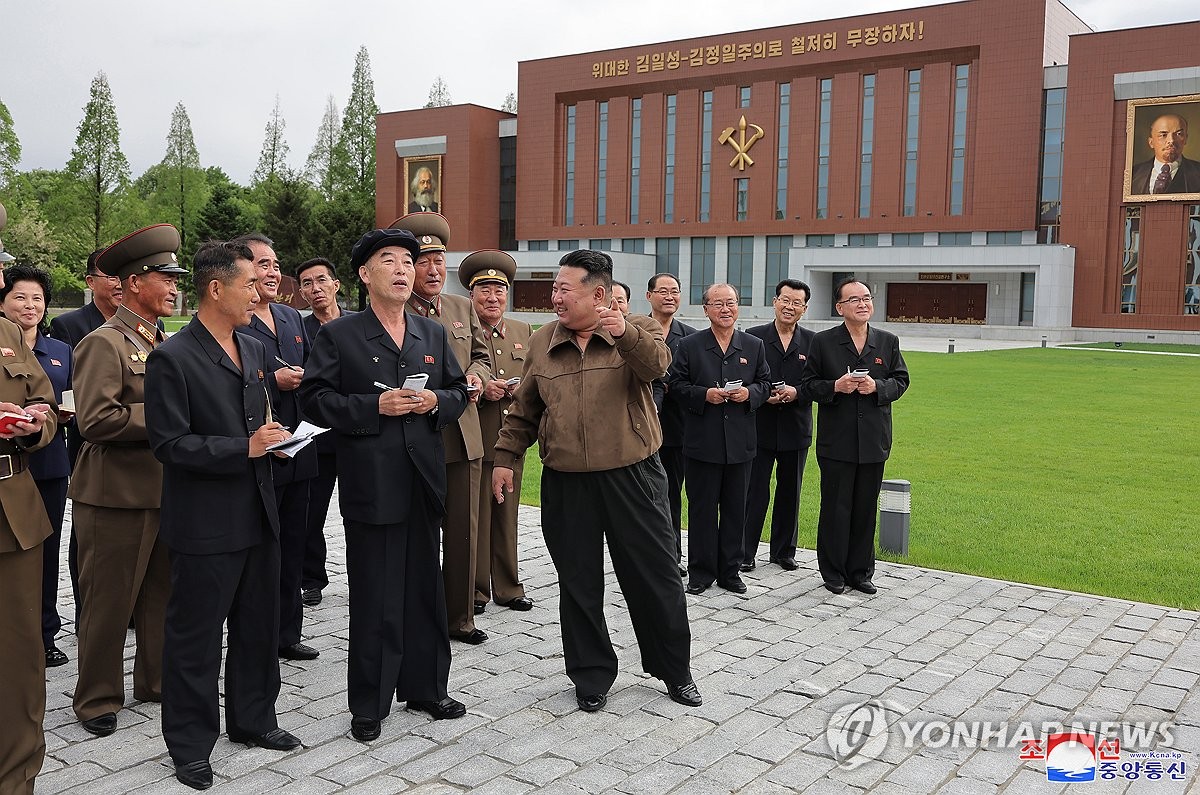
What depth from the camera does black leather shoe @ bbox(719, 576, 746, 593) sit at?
7012 millimetres

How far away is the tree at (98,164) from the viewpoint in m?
53.5

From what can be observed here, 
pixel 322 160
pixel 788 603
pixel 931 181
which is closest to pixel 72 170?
pixel 322 160

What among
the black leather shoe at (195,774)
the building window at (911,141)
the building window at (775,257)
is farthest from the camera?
the building window at (775,257)

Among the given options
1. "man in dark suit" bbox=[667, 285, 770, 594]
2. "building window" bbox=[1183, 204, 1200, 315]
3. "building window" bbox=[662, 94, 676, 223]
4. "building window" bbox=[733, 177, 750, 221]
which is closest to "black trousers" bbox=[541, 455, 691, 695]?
"man in dark suit" bbox=[667, 285, 770, 594]

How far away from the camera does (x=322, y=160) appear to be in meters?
74.0

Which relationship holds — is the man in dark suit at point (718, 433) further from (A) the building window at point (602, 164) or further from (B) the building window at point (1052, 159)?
(A) the building window at point (602, 164)

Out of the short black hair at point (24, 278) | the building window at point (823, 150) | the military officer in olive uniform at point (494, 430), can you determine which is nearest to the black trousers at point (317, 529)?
the military officer in olive uniform at point (494, 430)

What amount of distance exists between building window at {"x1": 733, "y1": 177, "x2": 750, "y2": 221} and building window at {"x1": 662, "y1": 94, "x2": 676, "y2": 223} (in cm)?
416

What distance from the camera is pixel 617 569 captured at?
5.16 m

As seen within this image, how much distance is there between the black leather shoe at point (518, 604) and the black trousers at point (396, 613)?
1826 millimetres

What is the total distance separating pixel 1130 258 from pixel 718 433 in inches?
1822

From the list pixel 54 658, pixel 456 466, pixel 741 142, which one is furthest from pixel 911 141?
pixel 54 658

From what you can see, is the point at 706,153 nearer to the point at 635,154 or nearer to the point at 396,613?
the point at 635,154

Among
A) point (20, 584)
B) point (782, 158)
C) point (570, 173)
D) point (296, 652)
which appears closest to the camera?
point (20, 584)
